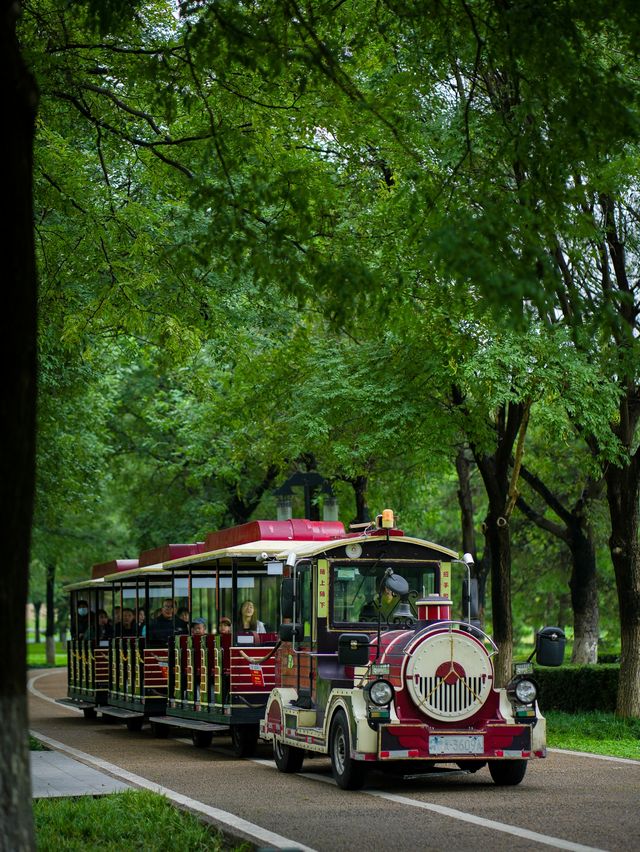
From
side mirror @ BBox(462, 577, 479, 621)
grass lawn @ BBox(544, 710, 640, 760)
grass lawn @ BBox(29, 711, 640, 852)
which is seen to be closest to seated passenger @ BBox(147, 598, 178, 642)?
grass lawn @ BBox(544, 710, 640, 760)

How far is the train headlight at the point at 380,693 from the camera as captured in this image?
535 inches

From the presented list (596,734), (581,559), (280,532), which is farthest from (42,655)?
(596,734)

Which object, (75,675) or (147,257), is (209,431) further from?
(147,257)

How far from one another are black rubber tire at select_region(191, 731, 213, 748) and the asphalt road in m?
1.82

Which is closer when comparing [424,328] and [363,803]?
[363,803]

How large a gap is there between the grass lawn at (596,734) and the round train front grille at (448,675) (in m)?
4.08

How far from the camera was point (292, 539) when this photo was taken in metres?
19.4

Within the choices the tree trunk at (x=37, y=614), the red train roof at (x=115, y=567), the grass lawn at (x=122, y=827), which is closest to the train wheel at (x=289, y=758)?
the grass lawn at (x=122, y=827)

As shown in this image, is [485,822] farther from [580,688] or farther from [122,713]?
[122,713]

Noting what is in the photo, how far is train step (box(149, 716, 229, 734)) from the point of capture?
1908 cm

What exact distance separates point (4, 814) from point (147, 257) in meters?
10.3

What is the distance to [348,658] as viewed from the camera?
14.3m

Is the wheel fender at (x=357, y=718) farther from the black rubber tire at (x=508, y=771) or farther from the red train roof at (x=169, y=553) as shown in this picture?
the red train roof at (x=169, y=553)

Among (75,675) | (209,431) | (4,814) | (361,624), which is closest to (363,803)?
(361,624)
